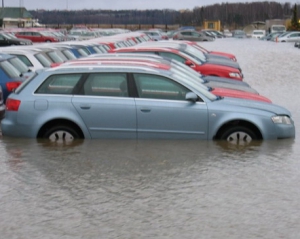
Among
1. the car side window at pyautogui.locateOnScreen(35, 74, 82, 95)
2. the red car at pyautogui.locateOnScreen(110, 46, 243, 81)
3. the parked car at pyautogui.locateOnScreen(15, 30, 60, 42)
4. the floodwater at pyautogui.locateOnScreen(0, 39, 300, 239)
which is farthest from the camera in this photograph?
the parked car at pyautogui.locateOnScreen(15, 30, 60, 42)

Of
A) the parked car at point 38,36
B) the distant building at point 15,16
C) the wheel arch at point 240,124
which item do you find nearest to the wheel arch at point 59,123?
the wheel arch at point 240,124

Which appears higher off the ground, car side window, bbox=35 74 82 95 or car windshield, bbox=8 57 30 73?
car windshield, bbox=8 57 30 73

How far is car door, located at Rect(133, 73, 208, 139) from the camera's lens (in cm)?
1081

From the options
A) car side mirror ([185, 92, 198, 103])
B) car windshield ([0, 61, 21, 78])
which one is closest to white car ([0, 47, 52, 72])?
car windshield ([0, 61, 21, 78])

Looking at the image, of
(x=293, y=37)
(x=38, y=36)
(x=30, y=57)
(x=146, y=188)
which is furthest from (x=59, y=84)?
(x=293, y=37)

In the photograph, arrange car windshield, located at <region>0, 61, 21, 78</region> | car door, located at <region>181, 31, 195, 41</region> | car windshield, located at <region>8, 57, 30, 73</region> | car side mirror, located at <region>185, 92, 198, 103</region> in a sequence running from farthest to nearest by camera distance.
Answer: car door, located at <region>181, 31, 195, 41</region>, car windshield, located at <region>8, 57, 30, 73</region>, car windshield, located at <region>0, 61, 21, 78</region>, car side mirror, located at <region>185, 92, 198, 103</region>

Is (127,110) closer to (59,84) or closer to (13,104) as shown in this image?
(59,84)

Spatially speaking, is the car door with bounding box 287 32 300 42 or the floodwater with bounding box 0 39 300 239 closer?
the floodwater with bounding box 0 39 300 239

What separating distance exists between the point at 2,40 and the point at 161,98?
119 ft

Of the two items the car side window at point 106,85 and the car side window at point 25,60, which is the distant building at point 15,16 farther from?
the car side window at point 106,85

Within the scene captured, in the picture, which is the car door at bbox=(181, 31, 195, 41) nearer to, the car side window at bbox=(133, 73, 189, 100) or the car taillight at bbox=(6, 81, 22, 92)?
the car taillight at bbox=(6, 81, 22, 92)

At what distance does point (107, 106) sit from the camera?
1084cm

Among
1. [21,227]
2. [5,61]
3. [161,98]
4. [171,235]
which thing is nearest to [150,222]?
[171,235]

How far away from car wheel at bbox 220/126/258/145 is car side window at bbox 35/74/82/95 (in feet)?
7.97
